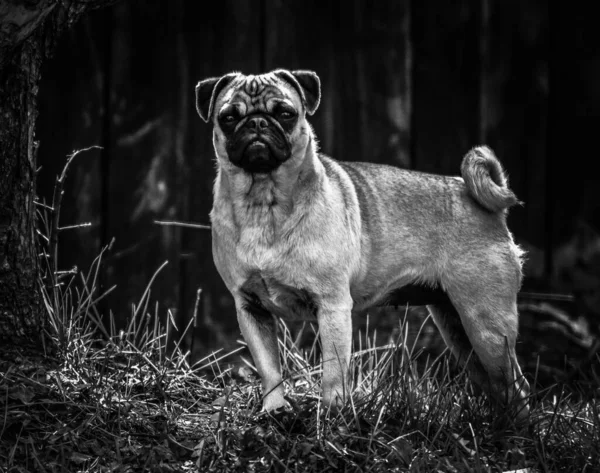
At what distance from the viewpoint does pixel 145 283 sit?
535 cm

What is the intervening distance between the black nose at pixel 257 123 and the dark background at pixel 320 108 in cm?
125

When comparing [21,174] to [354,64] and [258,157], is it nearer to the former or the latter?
[258,157]

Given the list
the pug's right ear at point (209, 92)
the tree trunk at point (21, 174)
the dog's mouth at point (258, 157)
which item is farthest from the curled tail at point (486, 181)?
the tree trunk at point (21, 174)

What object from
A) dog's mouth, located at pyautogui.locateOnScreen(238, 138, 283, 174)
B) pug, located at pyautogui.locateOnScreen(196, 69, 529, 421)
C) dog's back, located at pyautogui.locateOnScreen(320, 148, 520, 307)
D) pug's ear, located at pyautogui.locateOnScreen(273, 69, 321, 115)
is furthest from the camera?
dog's back, located at pyautogui.locateOnScreen(320, 148, 520, 307)

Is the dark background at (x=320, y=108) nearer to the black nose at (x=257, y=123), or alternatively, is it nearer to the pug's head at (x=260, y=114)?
the pug's head at (x=260, y=114)

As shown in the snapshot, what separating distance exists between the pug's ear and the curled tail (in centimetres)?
91

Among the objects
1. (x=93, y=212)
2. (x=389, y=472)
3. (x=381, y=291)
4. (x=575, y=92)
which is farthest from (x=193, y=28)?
(x=389, y=472)

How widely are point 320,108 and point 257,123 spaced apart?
136 cm

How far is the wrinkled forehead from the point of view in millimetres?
4188

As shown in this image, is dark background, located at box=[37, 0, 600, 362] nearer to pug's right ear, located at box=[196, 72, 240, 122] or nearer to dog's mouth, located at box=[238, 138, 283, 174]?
pug's right ear, located at box=[196, 72, 240, 122]

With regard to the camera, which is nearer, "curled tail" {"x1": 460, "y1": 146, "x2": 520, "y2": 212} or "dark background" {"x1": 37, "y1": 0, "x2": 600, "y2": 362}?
"curled tail" {"x1": 460, "y1": 146, "x2": 520, "y2": 212}

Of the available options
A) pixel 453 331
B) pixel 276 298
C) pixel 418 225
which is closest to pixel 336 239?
pixel 276 298

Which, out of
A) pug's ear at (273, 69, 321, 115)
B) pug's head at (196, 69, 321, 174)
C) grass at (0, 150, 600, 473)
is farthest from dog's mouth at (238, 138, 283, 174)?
grass at (0, 150, 600, 473)

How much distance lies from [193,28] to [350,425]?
2.53 meters
